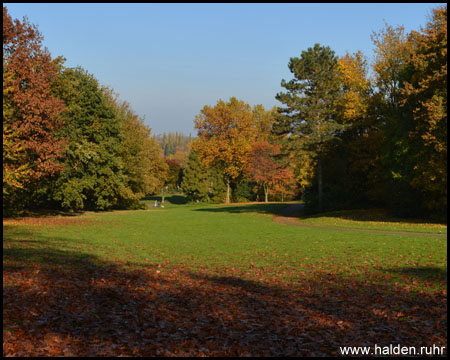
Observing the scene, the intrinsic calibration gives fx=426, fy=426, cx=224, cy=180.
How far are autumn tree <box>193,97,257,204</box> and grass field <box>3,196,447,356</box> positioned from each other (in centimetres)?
4929

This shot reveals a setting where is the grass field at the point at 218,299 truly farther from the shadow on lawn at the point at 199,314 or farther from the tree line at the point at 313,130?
the tree line at the point at 313,130

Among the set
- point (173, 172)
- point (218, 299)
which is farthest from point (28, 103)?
point (173, 172)

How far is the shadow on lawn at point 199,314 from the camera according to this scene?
676 cm

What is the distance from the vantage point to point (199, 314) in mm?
8586

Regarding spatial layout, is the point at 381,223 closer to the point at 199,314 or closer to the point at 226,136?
the point at 199,314

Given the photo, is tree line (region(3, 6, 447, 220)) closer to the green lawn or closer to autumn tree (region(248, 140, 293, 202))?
the green lawn

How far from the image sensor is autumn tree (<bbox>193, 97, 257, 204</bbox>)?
67.3m

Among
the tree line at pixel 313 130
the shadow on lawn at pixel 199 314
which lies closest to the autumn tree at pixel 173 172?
the tree line at pixel 313 130

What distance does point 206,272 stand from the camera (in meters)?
13.2

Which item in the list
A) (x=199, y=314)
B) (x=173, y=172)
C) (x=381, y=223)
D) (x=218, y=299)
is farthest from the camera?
(x=173, y=172)

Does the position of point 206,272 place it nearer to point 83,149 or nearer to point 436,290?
point 436,290

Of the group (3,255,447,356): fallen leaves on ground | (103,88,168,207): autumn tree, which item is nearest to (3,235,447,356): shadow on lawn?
(3,255,447,356): fallen leaves on ground

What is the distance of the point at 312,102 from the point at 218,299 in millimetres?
33871

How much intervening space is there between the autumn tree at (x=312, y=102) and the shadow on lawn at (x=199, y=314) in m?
29.2
